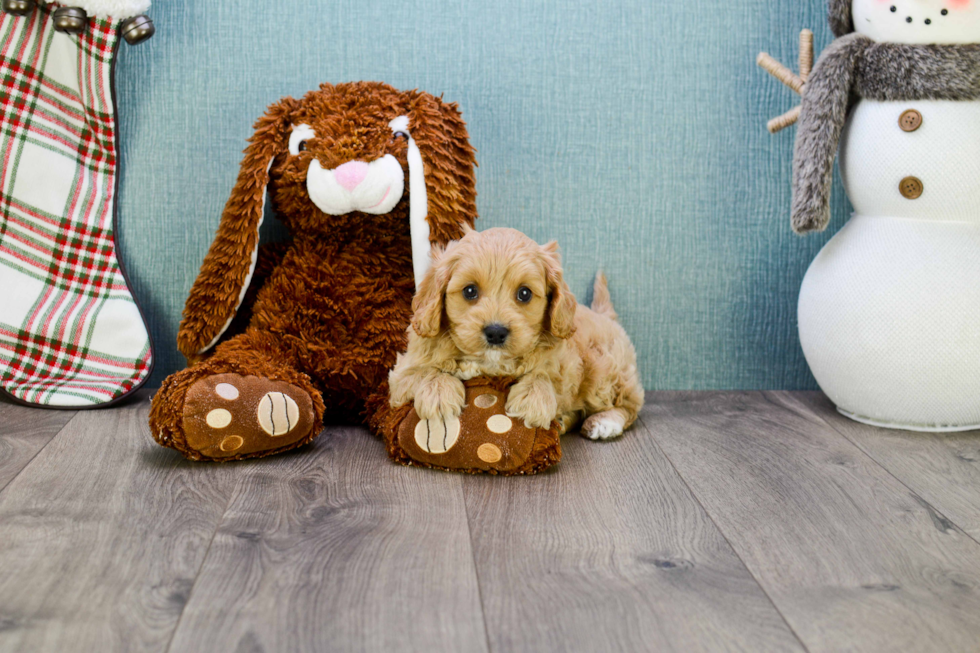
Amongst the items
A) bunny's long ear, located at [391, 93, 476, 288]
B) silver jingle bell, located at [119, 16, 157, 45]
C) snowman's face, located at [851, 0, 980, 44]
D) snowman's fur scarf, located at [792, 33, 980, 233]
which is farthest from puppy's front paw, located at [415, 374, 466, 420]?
snowman's face, located at [851, 0, 980, 44]

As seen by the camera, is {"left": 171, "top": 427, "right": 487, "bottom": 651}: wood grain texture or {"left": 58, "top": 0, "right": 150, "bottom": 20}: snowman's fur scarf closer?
{"left": 171, "top": 427, "right": 487, "bottom": 651}: wood grain texture

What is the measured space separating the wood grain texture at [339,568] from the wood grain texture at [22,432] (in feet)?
1.14

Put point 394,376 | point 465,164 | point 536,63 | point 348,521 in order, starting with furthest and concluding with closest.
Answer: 1. point 536,63
2. point 465,164
3. point 394,376
4. point 348,521

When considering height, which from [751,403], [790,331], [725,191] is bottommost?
[751,403]

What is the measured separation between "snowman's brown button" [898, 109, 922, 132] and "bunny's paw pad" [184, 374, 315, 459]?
110 cm

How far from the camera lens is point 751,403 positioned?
1.73 metres

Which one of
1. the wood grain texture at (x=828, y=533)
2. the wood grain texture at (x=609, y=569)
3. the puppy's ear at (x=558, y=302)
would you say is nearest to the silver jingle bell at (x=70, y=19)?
the puppy's ear at (x=558, y=302)

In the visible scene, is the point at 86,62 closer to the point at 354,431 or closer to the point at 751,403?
the point at 354,431

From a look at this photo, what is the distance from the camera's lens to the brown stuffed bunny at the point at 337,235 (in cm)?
144

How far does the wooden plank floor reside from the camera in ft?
2.87

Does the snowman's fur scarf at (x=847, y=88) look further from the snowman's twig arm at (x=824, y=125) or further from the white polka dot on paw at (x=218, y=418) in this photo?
the white polka dot on paw at (x=218, y=418)

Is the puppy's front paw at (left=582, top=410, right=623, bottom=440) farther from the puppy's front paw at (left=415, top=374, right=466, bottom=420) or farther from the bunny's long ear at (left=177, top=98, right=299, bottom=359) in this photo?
the bunny's long ear at (left=177, top=98, right=299, bottom=359)

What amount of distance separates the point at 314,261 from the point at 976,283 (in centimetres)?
113

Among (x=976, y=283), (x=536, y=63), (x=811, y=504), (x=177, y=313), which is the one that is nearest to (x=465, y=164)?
(x=536, y=63)
